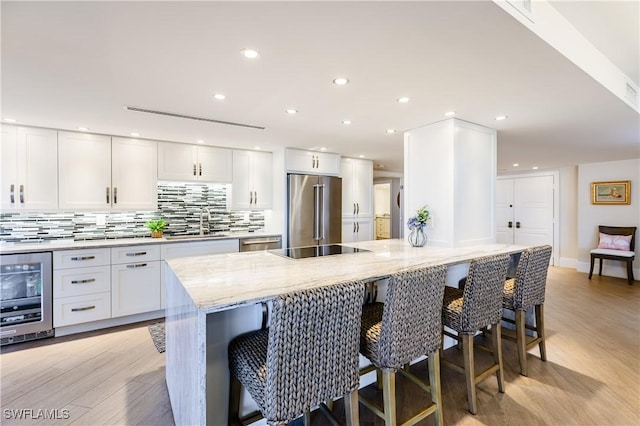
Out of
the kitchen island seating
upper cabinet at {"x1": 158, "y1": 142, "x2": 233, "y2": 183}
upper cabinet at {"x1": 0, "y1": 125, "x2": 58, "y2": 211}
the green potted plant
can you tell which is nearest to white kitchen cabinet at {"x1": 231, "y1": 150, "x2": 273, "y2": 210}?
upper cabinet at {"x1": 158, "y1": 142, "x2": 233, "y2": 183}

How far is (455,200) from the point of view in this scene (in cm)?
286

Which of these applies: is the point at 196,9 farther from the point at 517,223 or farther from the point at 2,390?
the point at 517,223

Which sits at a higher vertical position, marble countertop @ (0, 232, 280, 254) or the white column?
the white column

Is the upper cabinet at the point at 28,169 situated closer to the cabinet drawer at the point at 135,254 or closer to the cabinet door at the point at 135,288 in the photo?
the cabinet drawer at the point at 135,254

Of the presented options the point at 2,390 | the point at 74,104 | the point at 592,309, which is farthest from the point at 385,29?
the point at 592,309

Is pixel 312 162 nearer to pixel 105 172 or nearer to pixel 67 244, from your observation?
pixel 105 172

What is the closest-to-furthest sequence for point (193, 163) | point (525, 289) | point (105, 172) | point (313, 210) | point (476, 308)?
point (476, 308) → point (525, 289) → point (105, 172) → point (193, 163) → point (313, 210)

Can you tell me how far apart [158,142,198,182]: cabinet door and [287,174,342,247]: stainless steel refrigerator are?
4.32ft

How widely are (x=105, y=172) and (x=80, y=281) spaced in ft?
4.18

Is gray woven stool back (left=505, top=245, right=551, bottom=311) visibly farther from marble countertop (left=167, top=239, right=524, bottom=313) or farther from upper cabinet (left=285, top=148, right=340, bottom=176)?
upper cabinet (left=285, top=148, right=340, bottom=176)

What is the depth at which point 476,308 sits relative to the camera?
6.38 feet

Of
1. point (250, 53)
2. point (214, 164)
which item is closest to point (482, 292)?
point (250, 53)

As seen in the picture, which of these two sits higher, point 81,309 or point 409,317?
point 409,317

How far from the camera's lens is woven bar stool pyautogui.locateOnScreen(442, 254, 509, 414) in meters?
1.92
